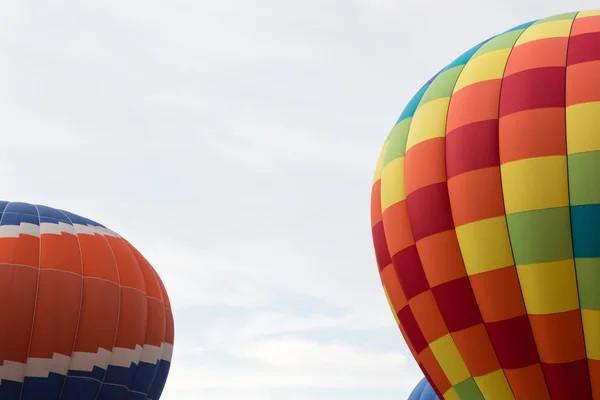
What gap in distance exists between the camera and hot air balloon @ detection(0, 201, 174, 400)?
1257 centimetres

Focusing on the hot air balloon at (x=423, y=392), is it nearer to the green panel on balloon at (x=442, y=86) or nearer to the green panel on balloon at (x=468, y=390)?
the green panel on balloon at (x=468, y=390)

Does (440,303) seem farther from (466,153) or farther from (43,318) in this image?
(43,318)

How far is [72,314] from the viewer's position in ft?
42.3

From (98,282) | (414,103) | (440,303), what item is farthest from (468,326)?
(98,282)

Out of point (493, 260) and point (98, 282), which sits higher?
point (493, 260)

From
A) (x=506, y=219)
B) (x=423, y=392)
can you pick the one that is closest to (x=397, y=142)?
(x=506, y=219)

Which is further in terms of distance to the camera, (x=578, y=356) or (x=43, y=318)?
(x=43, y=318)

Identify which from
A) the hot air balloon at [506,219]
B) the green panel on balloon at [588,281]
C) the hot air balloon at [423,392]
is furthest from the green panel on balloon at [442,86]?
the hot air balloon at [423,392]

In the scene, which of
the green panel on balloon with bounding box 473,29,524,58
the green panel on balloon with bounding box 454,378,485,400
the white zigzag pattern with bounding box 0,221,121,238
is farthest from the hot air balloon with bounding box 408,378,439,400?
the green panel on balloon with bounding box 473,29,524,58

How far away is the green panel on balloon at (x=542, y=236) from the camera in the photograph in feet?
28.5

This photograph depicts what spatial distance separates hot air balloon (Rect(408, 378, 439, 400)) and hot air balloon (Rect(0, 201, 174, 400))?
739 centimetres

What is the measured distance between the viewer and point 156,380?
47.6 ft

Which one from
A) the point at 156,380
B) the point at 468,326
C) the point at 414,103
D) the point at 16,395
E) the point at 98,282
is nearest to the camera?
the point at 468,326

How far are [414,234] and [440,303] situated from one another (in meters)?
0.84
